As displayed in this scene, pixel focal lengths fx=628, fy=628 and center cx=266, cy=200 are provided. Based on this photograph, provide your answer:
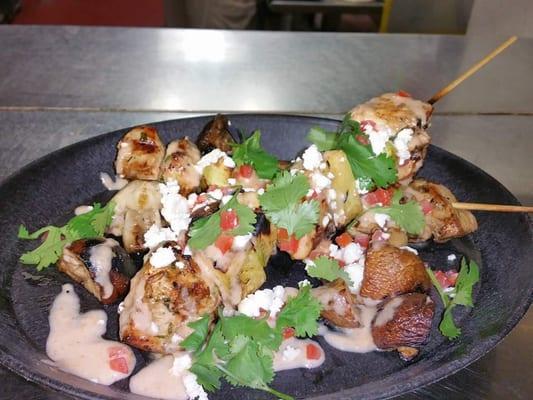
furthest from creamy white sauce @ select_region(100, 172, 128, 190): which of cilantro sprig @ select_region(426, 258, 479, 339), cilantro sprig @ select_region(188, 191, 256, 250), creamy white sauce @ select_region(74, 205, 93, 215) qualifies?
cilantro sprig @ select_region(426, 258, 479, 339)

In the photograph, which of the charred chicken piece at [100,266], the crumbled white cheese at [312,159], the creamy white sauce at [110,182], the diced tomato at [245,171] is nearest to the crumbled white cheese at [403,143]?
the crumbled white cheese at [312,159]

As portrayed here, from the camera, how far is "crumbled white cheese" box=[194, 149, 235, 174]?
2016 millimetres

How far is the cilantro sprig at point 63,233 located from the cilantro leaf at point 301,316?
663mm

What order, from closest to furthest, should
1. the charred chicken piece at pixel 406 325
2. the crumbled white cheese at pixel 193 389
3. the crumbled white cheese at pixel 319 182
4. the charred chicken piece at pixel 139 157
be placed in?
the crumbled white cheese at pixel 193 389
the charred chicken piece at pixel 406 325
the crumbled white cheese at pixel 319 182
the charred chicken piece at pixel 139 157

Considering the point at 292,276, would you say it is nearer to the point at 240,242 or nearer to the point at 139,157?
the point at 240,242

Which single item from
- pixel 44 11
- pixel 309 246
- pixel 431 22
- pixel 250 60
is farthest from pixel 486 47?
pixel 44 11

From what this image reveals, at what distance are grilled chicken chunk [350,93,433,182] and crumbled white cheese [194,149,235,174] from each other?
16.6 inches

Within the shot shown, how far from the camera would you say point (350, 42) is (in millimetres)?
3820

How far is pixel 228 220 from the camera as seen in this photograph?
1.73 meters

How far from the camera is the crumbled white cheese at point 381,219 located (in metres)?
1.98

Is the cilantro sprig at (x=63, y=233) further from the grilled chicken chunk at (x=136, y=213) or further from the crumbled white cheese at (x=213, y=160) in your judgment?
the crumbled white cheese at (x=213, y=160)

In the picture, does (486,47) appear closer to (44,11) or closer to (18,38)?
(18,38)

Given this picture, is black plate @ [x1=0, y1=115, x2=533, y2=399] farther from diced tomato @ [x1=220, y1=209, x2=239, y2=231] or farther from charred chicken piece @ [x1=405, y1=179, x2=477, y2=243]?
diced tomato @ [x1=220, y1=209, x2=239, y2=231]

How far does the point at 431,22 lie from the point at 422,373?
464 centimetres
